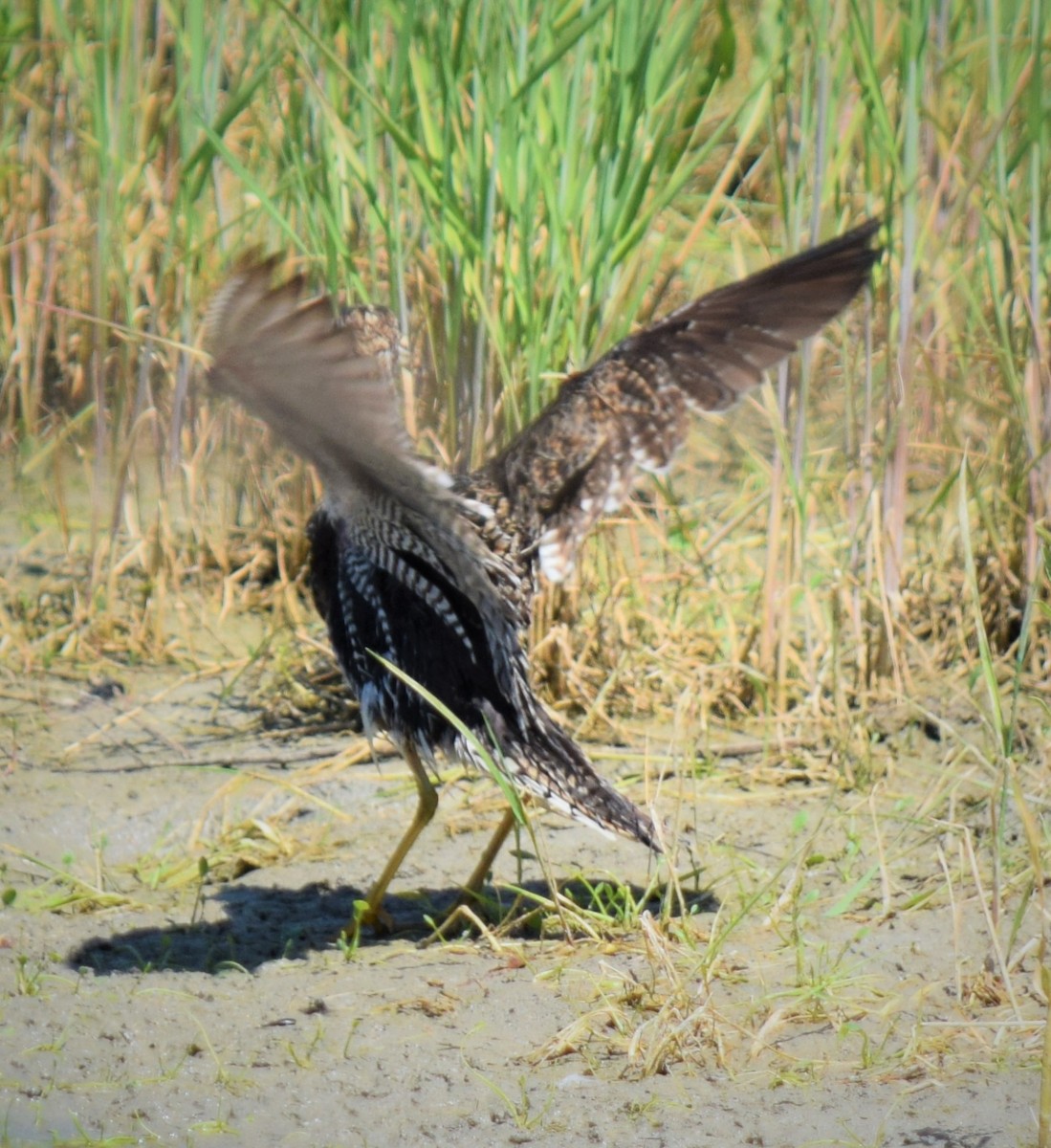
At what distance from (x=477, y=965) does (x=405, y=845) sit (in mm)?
466

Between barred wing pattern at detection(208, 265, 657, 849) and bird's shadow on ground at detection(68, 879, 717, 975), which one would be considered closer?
barred wing pattern at detection(208, 265, 657, 849)

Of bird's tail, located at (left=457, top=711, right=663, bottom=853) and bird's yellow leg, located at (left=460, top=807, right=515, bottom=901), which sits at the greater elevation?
bird's tail, located at (left=457, top=711, right=663, bottom=853)

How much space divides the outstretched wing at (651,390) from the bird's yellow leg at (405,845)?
0.59 meters

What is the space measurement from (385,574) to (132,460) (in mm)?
1978

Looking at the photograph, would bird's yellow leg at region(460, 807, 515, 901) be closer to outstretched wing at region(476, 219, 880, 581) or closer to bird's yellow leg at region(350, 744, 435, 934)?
bird's yellow leg at region(350, 744, 435, 934)

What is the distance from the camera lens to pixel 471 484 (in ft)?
13.3

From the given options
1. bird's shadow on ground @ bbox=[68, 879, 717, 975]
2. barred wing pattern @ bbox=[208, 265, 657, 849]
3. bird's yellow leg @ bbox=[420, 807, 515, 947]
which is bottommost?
bird's shadow on ground @ bbox=[68, 879, 717, 975]

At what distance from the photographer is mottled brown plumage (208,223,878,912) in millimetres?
2912

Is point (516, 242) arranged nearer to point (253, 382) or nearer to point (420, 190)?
point (420, 190)

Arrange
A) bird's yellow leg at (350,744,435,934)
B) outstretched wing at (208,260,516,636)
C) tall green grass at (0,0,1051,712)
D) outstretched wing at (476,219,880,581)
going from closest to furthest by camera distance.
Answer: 1. outstretched wing at (208,260,516,636)
2. bird's yellow leg at (350,744,435,934)
3. outstretched wing at (476,219,880,581)
4. tall green grass at (0,0,1051,712)

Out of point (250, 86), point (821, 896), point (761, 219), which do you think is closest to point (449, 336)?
point (250, 86)

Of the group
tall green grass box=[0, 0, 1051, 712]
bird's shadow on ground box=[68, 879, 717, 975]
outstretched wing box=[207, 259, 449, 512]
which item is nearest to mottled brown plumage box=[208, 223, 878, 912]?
outstretched wing box=[207, 259, 449, 512]

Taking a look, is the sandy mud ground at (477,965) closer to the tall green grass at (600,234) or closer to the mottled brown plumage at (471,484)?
the mottled brown plumage at (471,484)

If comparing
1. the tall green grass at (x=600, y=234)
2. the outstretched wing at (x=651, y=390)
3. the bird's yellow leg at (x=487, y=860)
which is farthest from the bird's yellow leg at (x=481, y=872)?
the tall green grass at (x=600, y=234)
